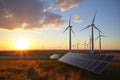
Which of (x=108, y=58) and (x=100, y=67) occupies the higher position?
(x=108, y=58)

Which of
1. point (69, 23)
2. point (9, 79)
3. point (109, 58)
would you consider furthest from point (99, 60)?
point (69, 23)

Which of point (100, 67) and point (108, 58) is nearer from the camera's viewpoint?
point (100, 67)

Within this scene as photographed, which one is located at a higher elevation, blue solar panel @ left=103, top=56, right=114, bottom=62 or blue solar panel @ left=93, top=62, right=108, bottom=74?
blue solar panel @ left=103, top=56, right=114, bottom=62

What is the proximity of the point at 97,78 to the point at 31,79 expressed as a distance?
9188 mm

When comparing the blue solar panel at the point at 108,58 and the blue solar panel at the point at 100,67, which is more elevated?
the blue solar panel at the point at 108,58

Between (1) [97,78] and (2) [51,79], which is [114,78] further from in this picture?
(2) [51,79]

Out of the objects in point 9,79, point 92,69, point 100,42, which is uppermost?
point 100,42

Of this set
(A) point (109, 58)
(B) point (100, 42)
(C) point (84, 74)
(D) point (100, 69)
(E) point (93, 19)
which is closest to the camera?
(D) point (100, 69)

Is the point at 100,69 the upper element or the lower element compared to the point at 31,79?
upper

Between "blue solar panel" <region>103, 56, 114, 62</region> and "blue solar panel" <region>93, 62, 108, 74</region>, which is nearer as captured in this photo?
"blue solar panel" <region>93, 62, 108, 74</region>

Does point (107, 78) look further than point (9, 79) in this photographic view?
No

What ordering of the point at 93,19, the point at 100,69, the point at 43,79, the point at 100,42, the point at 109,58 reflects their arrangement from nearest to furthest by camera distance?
the point at 100,69
the point at 109,58
the point at 43,79
the point at 93,19
the point at 100,42

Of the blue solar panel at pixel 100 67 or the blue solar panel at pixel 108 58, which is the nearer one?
the blue solar panel at pixel 100 67

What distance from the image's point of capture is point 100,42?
Answer: 9325cm
